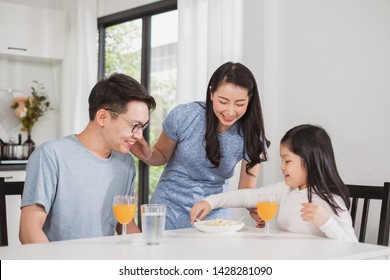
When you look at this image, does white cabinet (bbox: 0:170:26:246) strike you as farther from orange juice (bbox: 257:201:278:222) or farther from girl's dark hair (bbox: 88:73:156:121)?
orange juice (bbox: 257:201:278:222)

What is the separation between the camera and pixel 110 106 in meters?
2.09

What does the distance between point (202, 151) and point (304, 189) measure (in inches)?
20.0

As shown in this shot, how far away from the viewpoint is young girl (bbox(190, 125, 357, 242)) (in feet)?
6.88

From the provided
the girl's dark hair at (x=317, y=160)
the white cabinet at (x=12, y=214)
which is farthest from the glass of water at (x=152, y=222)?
the white cabinet at (x=12, y=214)

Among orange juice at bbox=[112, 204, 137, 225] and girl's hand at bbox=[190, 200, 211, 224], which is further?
girl's hand at bbox=[190, 200, 211, 224]

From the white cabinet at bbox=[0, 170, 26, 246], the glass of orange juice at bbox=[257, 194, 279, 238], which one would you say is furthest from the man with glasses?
the white cabinet at bbox=[0, 170, 26, 246]

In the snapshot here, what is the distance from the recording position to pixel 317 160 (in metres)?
2.19

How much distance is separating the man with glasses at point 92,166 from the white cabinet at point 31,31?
3.14m

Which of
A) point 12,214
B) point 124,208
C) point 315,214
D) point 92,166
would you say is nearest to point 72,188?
point 92,166

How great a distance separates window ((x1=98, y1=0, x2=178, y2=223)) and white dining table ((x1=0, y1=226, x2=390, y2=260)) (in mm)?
2776

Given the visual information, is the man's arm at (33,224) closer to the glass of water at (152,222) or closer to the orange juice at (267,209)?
the glass of water at (152,222)

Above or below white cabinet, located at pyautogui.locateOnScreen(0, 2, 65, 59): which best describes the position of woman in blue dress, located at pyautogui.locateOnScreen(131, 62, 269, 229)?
below

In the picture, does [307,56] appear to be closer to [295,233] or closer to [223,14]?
[223,14]

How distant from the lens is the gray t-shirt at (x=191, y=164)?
2.54 meters
